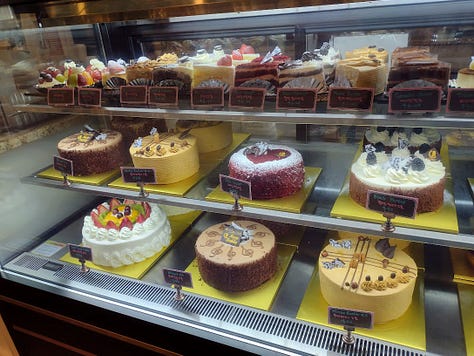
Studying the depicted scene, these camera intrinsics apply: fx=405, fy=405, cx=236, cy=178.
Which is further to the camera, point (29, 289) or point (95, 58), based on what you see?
point (95, 58)

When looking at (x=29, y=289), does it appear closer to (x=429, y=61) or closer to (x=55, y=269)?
(x=55, y=269)

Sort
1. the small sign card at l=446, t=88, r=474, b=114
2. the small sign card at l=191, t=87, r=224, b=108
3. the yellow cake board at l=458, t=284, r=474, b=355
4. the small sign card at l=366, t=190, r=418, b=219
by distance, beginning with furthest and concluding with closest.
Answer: the small sign card at l=191, t=87, r=224, b=108, the yellow cake board at l=458, t=284, r=474, b=355, the small sign card at l=366, t=190, r=418, b=219, the small sign card at l=446, t=88, r=474, b=114

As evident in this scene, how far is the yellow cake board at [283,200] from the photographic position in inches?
79.7

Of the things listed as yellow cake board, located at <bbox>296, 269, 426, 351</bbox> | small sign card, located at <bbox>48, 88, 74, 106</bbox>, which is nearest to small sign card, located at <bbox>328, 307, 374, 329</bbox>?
yellow cake board, located at <bbox>296, 269, 426, 351</bbox>

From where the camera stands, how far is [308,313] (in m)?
1.96

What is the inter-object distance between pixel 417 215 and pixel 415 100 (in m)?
0.53

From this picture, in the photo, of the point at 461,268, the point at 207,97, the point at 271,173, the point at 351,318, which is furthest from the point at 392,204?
the point at 207,97

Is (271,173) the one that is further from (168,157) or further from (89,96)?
(89,96)

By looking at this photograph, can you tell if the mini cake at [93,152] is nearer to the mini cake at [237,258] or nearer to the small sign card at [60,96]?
the small sign card at [60,96]

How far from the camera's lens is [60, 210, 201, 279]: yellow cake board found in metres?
2.46

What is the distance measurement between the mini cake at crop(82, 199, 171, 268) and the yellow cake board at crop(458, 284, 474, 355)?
1.71 meters

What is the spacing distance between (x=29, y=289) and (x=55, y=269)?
188mm

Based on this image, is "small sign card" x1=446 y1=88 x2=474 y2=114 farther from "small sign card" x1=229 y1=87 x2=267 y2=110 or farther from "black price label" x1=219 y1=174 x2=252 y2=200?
"black price label" x1=219 y1=174 x2=252 y2=200

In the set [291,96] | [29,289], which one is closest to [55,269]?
[29,289]
